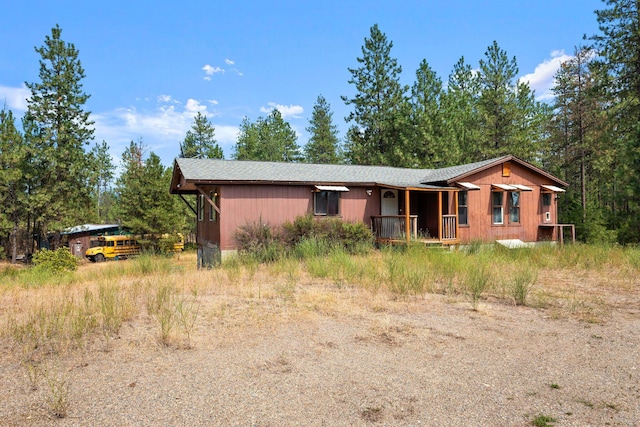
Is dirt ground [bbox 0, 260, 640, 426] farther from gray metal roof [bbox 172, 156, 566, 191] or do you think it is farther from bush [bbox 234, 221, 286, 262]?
gray metal roof [bbox 172, 156, 566, 191]

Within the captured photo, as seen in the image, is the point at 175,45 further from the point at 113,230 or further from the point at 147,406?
the point at 113,230

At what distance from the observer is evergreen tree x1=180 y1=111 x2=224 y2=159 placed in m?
40.5

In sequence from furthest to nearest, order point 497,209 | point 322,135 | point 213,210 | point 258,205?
point 322,135 < point 497,209 < point 213,210 < point 258,205

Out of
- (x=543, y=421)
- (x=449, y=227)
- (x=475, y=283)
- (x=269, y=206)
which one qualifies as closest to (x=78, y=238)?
(x=269, y=206)

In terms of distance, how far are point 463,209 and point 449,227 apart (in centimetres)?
151

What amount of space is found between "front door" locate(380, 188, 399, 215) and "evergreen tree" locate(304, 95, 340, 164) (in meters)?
27.2

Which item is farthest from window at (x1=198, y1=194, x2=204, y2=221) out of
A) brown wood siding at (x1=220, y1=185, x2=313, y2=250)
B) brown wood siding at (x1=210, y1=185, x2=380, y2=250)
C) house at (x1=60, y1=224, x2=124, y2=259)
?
house at (x1=60, y1=224, x2=124, y2=259)

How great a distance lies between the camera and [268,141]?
135 ft

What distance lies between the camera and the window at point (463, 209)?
1758 cm

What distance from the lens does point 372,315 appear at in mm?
6293

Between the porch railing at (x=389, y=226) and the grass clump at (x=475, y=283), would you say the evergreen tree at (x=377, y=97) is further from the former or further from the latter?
the grass clump at (x=475, y=283)

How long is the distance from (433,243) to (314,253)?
5.57 metres

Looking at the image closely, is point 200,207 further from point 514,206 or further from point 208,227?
point 514,206

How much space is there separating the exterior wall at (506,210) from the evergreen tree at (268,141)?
26092 millimetres
